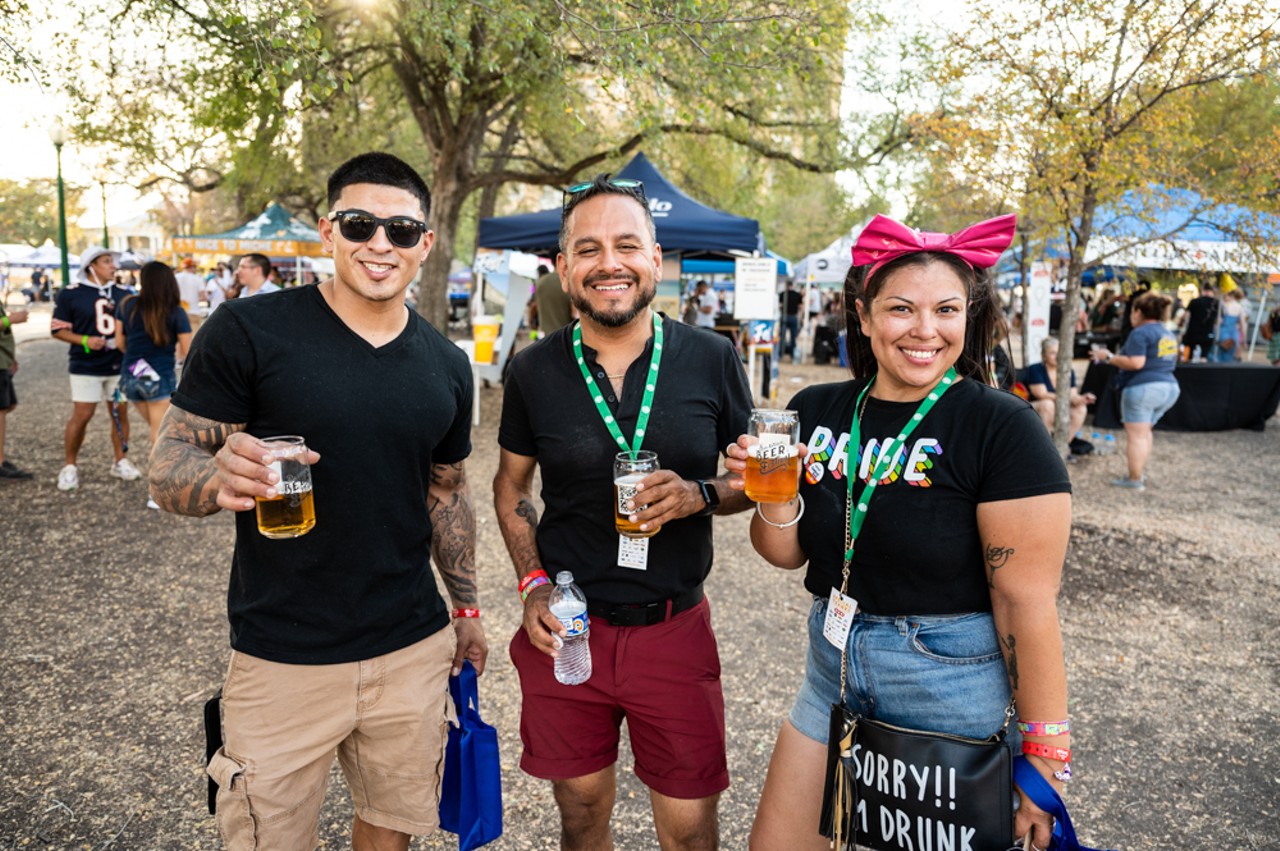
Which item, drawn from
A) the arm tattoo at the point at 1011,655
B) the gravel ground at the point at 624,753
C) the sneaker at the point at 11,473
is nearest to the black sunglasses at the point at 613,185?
the arm tattoo at the point at 1011,655

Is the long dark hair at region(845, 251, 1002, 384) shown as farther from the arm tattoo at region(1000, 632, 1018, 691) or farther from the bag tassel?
the bag tassel

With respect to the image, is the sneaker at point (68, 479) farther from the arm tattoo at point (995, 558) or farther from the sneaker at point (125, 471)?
the arm tattoo at point (995, 558)

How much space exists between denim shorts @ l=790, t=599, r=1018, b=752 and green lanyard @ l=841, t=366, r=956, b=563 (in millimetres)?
181

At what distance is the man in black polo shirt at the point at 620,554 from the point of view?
7.38 ft

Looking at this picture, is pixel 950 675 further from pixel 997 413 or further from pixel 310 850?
pixel 310 850

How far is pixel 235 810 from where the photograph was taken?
6.57 ft

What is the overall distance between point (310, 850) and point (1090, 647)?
4303mm

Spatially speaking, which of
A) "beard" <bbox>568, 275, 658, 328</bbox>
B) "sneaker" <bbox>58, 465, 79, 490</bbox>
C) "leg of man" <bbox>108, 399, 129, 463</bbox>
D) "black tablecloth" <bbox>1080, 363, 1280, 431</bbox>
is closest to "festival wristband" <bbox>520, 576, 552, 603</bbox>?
"beard" <bbox>568, 275, 658, 328</bbox>

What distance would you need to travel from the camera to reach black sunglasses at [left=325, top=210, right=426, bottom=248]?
212 cm

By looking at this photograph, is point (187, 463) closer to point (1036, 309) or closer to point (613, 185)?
point (613, 185)

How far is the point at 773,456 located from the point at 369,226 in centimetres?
125

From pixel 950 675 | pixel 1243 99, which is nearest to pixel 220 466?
pixel 950 675

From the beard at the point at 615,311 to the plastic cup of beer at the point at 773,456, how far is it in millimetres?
521

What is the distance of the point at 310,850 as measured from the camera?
7.14 ft
